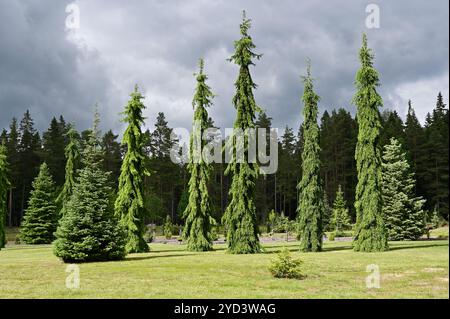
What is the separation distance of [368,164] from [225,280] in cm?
1652

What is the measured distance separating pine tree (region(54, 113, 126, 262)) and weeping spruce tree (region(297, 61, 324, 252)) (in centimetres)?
1270

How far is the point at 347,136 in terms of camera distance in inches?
3039

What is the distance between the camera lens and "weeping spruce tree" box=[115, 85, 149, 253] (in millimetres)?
30094

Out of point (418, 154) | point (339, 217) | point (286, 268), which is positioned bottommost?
point (286, 268)

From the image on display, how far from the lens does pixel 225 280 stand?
16.5 metres

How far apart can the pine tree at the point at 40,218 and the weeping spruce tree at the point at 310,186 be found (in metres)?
28.5

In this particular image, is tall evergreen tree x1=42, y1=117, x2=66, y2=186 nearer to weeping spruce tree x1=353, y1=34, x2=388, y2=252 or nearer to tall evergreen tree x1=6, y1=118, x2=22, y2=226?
tall evergreen tree x1=6, y1=118, x2=22, y2=226

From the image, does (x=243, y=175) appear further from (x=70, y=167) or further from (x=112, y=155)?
(x=112, y=155)

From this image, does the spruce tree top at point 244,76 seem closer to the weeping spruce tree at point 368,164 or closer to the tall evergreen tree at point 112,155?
the weeping spruce tree at point 368,164

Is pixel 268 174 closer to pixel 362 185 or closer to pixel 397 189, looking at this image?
pixel 397 189

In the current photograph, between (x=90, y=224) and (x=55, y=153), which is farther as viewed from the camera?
(x=55, y=153)

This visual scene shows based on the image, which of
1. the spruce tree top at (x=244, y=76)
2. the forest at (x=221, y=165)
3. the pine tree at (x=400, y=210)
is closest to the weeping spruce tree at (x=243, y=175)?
the spruce tree top at (x=244, y=76)

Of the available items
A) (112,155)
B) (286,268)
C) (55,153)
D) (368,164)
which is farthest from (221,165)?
(286,268)
